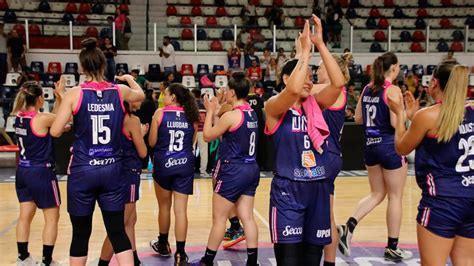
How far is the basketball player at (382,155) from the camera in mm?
5242

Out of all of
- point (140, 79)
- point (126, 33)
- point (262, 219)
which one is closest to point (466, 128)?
point (262, 219)

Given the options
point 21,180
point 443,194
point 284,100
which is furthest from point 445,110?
point 21,180

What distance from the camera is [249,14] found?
18469 mm

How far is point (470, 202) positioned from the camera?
10.8 feet

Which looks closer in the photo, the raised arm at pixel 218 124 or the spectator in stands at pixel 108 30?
the raised arm at pixel 218 124

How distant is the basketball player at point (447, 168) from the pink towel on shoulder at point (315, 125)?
0.51 metres

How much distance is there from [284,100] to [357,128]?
8.33 meters

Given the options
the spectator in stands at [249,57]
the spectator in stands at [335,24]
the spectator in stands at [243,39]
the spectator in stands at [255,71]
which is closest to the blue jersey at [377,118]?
the spectator in stands at [255,71]

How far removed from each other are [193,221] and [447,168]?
14.0ft

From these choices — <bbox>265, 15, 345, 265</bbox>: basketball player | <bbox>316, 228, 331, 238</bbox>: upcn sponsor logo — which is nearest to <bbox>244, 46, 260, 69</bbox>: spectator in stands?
<bbox>265, 15, 345, 265</bbox>: basketball player

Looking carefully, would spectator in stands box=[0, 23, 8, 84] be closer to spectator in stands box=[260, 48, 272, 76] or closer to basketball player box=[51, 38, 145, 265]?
spectator in stands box=[260, 48, 272, 76]

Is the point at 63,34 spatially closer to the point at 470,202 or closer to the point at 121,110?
the point at 121,110

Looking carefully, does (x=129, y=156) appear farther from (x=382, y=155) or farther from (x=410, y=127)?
(x=410, y=127)

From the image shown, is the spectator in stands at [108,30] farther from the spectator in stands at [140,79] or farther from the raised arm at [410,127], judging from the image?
the raised arm at [410,127]
